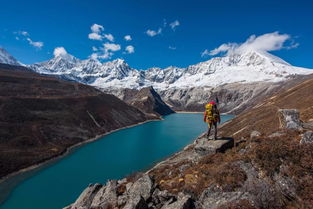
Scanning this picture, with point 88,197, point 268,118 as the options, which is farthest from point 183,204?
point 268,118

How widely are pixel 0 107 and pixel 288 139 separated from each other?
11256 cm

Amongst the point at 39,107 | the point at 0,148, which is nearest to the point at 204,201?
the point at 0,148

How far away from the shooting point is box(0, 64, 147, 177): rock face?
67.9 m

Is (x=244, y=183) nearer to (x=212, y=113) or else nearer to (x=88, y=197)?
(x=212, y=113)

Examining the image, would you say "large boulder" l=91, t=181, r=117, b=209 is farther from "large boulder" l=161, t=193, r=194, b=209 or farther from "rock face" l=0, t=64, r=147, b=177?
"rock face" l=0, t=64, r=147, b=177

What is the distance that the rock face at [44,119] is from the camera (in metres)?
67.9

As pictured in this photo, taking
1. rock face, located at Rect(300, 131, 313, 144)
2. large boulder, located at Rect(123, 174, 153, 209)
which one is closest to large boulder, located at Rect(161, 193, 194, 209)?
large boulder, located at Rect(123, 174, 153, 209)

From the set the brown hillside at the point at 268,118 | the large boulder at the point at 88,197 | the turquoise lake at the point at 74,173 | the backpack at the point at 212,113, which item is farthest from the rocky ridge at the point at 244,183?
the turquoise lake at the point at 74,173

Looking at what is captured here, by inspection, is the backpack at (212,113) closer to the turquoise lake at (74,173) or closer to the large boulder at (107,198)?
the large boulder at (107,198)

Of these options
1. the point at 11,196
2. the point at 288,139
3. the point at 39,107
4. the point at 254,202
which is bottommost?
the point at 11,196

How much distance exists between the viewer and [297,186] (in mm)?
9141

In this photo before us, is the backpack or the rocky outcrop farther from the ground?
the backpack

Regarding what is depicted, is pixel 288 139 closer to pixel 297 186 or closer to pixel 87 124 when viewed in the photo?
pixel 297 186

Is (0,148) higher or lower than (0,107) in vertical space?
lower
